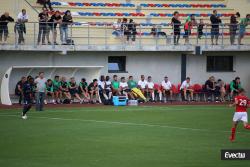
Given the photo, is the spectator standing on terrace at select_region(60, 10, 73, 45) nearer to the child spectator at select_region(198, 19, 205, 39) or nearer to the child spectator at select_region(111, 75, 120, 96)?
the child spectator at select_region(111, 75, 120, 96)

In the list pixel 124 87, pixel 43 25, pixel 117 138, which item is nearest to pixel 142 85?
pixel 124 87

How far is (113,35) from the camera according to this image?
4103 centimetres

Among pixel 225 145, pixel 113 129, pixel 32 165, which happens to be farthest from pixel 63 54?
pixel 32 165

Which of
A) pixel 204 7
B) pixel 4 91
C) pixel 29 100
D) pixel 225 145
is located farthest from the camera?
pixel 204 7

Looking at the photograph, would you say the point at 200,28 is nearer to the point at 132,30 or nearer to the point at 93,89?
the point at 132,30

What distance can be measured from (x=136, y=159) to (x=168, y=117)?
40.2ft

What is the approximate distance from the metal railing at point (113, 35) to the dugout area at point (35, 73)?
4.18ft

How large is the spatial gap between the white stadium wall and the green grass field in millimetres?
5850

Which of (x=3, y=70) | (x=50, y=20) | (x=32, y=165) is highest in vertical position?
(x=50, y=20)

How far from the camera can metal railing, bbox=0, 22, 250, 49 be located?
38.4 meters

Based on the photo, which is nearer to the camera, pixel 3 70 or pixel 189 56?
pixel 3 70

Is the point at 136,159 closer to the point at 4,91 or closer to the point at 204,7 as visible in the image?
the point at 4,91

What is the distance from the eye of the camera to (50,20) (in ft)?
126

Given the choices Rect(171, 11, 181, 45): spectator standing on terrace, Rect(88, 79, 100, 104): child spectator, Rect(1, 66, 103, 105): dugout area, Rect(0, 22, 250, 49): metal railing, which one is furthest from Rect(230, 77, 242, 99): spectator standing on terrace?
Rect(88, 79, 100, 104): child spectator
